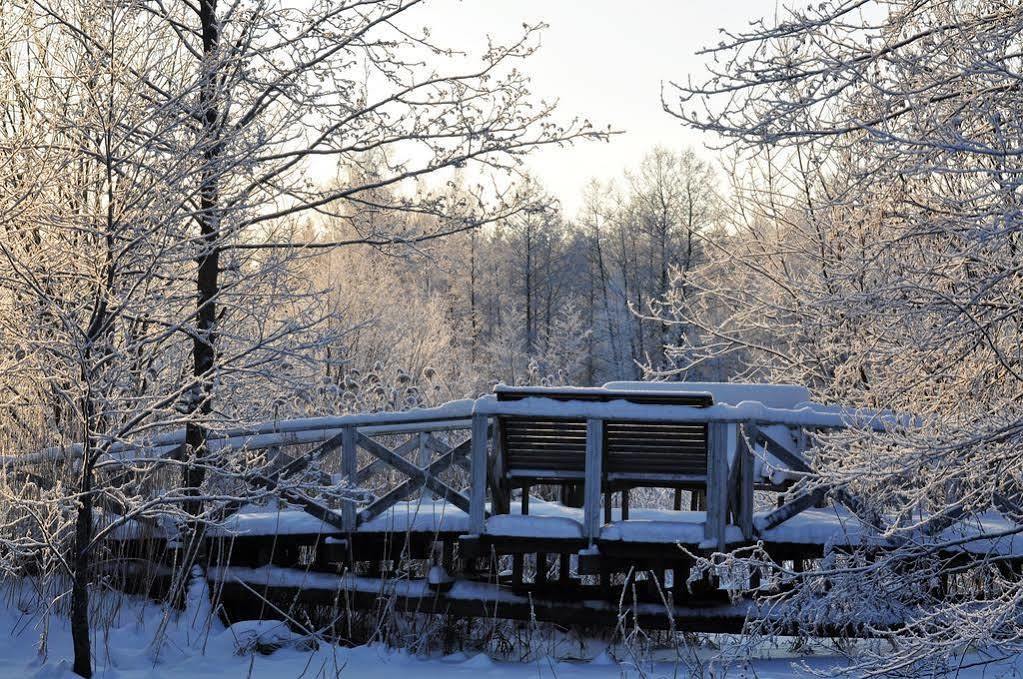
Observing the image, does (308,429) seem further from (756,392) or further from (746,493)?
(756,392)

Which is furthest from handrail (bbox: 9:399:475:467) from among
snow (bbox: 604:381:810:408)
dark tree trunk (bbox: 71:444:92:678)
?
snow (bbox: 604:381:810:408)

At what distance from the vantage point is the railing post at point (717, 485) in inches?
313

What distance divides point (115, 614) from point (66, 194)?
2.98m

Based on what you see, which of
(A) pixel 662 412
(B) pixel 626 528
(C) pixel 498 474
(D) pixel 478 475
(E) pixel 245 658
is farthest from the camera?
(C) pixel 498 474

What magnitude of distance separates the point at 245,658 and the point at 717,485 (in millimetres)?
3388

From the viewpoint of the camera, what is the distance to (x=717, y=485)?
26.2ft

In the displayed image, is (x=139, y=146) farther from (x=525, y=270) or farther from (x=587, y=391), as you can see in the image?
(x=525, y=270)

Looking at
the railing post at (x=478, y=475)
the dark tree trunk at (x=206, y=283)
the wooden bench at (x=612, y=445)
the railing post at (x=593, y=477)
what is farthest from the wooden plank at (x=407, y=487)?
the dark tree trunk at (x=206, y=283)

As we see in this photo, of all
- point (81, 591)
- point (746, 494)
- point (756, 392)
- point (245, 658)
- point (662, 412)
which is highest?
point (756, 392)

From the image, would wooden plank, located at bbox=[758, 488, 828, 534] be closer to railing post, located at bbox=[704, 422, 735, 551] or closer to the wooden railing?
the wooden railing

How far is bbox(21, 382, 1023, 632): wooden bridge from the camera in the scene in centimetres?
802

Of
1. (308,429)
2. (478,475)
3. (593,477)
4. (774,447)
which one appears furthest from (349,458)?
(774,447)

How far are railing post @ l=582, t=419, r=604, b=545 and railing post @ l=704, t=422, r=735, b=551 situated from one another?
0.75 meters

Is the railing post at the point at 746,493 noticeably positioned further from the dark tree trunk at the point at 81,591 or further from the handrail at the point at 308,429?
the dark tree trunk at the point at 81,591
